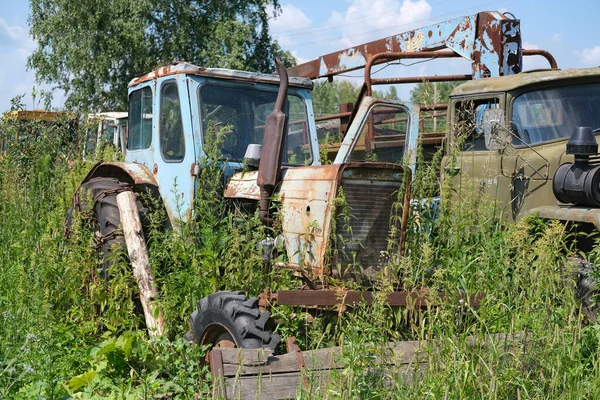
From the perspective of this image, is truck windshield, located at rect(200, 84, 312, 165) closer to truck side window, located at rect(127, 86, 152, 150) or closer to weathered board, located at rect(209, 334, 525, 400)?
truck side window, located at rect(127, 86, 152, 150)

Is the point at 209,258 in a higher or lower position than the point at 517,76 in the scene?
lower

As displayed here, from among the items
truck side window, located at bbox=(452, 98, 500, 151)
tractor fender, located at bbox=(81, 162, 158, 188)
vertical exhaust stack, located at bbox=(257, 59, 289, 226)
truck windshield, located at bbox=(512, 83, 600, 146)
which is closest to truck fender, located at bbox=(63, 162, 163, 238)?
tractor fender, located at bbox=(81, 162, 158, 188)

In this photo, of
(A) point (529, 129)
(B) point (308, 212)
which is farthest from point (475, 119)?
(B) point (308, 212)

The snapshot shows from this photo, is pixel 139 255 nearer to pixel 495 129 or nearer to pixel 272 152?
pixel 272 152

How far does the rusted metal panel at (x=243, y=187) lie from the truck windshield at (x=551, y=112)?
2541 mm

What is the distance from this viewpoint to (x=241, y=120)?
568 centimetres

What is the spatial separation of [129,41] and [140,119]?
2049 cm

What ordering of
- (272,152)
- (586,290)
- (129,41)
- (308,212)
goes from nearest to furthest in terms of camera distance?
1. (308,212)
2. (272,152)
3. (586,290)
4. (129,41)

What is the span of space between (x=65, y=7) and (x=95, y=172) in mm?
21686

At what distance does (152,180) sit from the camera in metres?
5.92

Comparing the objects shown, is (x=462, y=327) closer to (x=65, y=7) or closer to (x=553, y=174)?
(x=553, y=174)

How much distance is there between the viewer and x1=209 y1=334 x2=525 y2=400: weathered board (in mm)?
3656

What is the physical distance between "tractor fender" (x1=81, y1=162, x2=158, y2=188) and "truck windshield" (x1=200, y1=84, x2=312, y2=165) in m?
0.74

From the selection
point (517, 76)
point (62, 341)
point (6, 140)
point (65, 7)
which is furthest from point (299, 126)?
point (65, 7)
